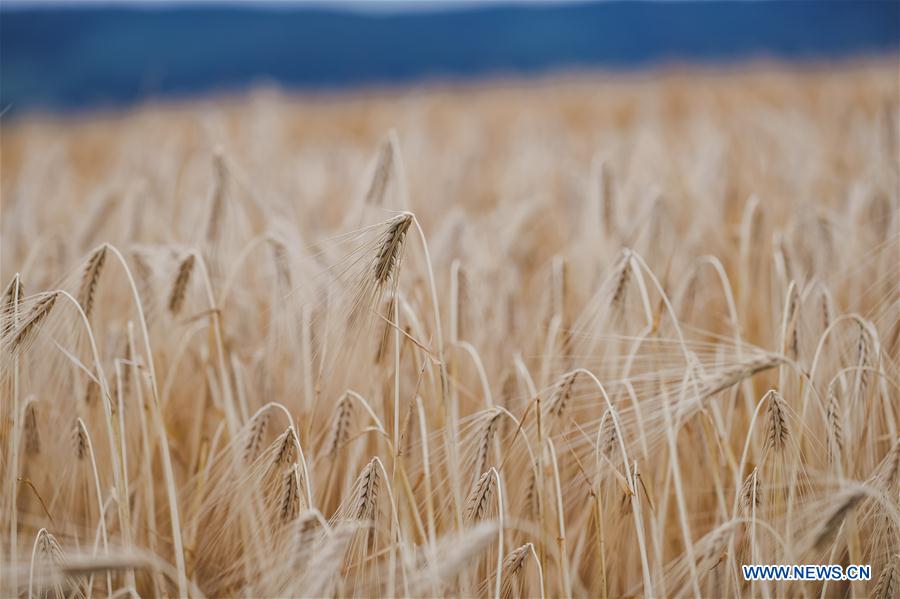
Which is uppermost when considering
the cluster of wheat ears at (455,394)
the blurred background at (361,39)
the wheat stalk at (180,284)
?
the blurred background at (361,39)

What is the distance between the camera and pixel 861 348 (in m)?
0.99

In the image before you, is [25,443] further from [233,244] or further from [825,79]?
[825,79]

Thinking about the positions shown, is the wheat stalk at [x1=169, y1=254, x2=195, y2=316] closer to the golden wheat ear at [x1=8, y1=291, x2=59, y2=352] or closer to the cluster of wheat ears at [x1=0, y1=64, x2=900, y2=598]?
the cluster of wheat ears at [x1=0, y1=64, x2=900, y2=598]

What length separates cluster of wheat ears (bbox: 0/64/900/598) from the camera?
0.84m

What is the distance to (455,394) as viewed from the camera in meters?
1.10

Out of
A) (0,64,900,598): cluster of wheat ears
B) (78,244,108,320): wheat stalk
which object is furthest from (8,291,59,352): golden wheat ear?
(78,244,108,320): wheat stalk

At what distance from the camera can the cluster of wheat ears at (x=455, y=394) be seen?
33.2 inches

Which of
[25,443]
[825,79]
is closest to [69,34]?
[825,79]

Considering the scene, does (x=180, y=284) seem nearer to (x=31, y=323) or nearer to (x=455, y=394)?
(x=31, y=323)

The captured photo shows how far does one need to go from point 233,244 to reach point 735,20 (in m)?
38.8

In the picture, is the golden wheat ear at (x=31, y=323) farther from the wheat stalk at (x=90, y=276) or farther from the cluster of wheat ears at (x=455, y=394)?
the wheat stalk at (x=90, y=276)

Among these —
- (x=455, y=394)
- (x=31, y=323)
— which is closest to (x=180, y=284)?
(x=31, y=323)

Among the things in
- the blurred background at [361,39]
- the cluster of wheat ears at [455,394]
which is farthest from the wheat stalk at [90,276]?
the blurred background at [361,39]

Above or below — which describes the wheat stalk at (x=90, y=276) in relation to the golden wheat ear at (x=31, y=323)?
above
